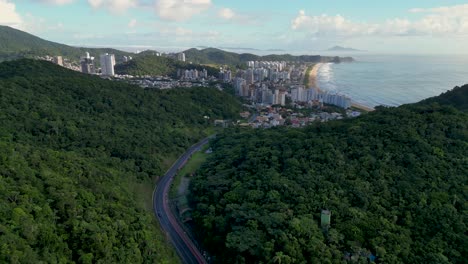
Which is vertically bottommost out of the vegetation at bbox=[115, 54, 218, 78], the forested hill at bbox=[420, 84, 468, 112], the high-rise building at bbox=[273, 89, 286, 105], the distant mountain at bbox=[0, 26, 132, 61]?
the high-rise building at bbox=[273, 89, 286, 105]

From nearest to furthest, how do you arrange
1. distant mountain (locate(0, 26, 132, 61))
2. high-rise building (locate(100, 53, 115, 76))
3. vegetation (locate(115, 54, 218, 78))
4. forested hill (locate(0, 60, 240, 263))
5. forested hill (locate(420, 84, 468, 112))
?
forested hill (locate(0, 60, 240, 263)) → forested hill (locate(420, 84, 468, 112)) → high-rise building (locate(100, 53, 115, 76)) → vegetation (locate(115, 54, 218, 78)) → distant mountain (locate(0, 26, 132, 61))

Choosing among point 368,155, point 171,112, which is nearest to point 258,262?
point 368,155

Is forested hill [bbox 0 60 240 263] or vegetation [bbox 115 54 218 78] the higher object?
Result: vegetation [bbox 115 54 218 78]

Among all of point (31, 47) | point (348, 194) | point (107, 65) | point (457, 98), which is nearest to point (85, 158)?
point (348, 194)

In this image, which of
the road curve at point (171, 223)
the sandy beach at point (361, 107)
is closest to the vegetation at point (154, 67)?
the sandy beach at point (361, 107)

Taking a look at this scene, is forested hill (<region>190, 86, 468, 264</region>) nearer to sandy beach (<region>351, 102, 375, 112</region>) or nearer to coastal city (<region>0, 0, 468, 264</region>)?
coastal city (<region>0, 0, 468, 264</region>)

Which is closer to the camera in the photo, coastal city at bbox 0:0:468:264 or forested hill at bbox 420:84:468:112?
coastal city at bbox 0:0:468:264

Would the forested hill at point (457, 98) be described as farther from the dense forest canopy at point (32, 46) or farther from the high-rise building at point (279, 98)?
the dense forest canopy at point (32, 46)

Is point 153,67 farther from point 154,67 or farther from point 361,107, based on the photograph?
point 361,107

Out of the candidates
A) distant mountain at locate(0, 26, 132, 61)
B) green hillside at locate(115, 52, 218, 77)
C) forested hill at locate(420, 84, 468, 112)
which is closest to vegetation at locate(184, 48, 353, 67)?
distant mountain at locate(0, 26, 132, 61)

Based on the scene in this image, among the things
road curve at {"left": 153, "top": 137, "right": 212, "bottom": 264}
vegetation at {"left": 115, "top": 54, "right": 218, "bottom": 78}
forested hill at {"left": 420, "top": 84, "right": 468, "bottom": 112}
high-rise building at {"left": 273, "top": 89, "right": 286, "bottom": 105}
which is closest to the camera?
road curve at {"left": 153, "top": 137, "right": 212, "bottom": 264}
